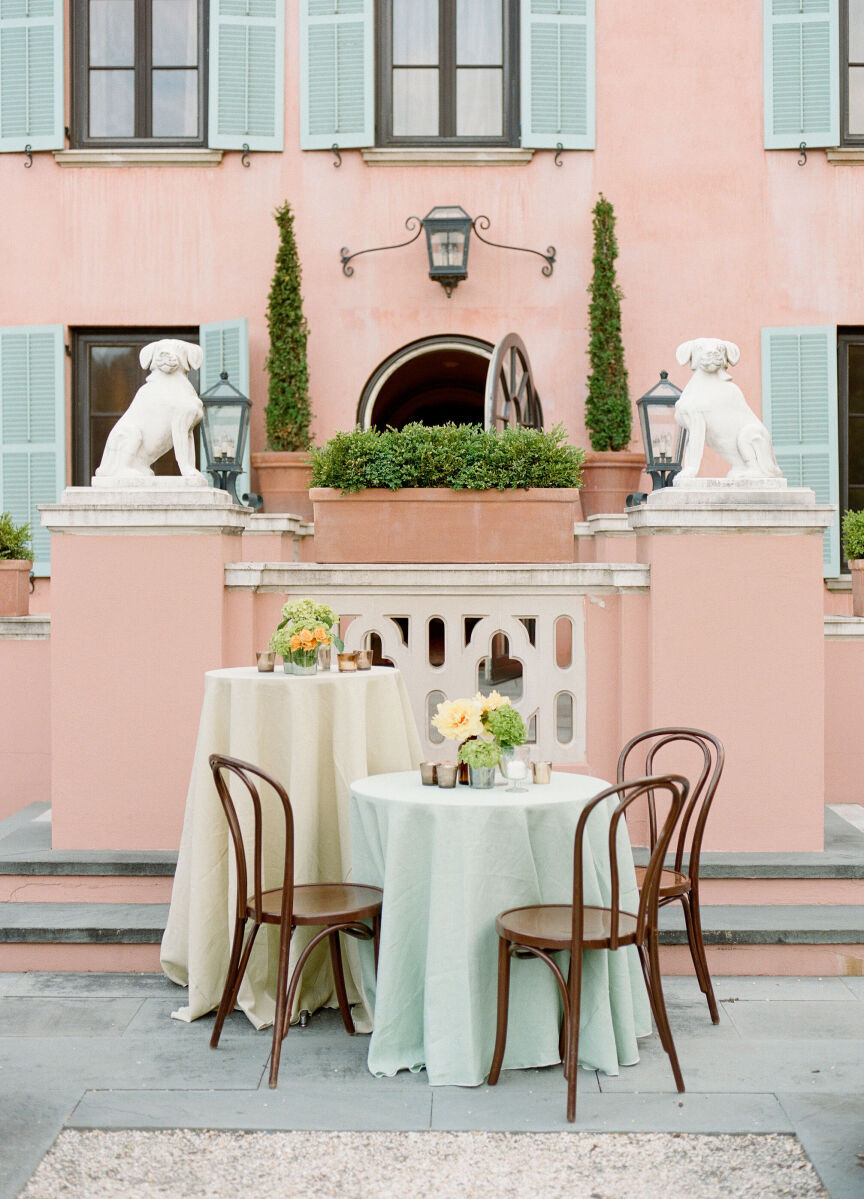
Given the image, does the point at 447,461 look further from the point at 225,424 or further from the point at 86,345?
the point at 86,345

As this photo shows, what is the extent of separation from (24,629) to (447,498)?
2.82 m

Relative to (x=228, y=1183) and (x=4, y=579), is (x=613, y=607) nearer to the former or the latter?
(x=228, y=1183)

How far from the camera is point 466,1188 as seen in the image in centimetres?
302

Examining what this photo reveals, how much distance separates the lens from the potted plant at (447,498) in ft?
18.2

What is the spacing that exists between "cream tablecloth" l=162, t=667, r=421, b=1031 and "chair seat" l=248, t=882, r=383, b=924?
0.73 ft

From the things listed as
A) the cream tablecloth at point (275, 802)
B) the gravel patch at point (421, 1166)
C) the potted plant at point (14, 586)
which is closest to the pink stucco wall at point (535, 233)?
the potted plant at point (14, 586)

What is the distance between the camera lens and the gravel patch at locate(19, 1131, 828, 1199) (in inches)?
119

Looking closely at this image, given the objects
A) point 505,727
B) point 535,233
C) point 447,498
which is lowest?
point 505,727

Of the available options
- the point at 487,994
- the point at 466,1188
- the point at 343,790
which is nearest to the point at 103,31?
the point at 343,790

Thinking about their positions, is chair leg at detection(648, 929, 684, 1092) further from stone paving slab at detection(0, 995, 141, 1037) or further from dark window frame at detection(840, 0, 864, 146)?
dark window frame at detection(840, 0, 864, 146)

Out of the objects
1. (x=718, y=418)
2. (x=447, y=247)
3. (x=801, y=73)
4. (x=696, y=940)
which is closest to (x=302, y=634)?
(x=696, y=940)

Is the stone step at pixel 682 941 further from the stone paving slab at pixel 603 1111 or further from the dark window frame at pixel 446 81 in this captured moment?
the dark window frame at pixel 446 81

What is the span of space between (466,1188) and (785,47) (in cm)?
885

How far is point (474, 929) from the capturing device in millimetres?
3623
